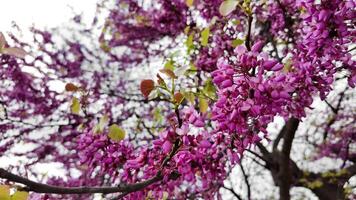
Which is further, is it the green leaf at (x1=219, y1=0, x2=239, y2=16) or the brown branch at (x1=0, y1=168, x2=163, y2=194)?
the green leaf at (x1=219, y1=0, x2=239, y2=16)

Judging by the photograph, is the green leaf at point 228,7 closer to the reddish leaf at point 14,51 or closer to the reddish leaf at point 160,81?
the reddish leaf at point 160,81

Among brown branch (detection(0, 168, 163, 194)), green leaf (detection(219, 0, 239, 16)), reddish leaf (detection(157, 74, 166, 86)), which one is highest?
green leaf (detection(219, 0, 239, 16))

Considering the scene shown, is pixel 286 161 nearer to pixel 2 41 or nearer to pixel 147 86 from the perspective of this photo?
pixel 147 86

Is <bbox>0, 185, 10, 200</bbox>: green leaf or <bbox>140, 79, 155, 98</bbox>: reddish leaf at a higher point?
<bbox>140, 79, 155, 98</bbox>: reddish leaf

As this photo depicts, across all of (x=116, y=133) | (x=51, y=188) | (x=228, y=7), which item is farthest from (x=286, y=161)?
(x=51, y=188)

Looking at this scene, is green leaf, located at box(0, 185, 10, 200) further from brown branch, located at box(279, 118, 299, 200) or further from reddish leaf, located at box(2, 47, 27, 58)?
brown branch, located at box(279, 118, 299, 200)

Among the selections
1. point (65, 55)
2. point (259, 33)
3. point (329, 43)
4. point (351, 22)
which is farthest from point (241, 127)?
point (65, 55)

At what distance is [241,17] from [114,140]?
12.9 ft

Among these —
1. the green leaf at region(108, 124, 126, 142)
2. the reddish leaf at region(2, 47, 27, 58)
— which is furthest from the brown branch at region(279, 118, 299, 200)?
the reddish leaf at region(2, 47, 27, 58)

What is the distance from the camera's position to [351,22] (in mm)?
2121

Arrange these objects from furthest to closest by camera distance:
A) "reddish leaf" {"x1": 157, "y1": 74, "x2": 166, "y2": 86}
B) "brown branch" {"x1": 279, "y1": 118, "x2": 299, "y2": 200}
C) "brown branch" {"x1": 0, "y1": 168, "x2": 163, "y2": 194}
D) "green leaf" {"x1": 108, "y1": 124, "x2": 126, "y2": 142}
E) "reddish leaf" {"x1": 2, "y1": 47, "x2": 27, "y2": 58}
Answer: "brown branch" {"x1": 279, "y1": 118, "x2": 299, "y2": 200}
"green leaf" {"x1": 108, "y1": 124, "x2": 126, "y2": 142}
"reddish leaf" {"x1": 157, "y1": 74, "x2": 166, "y2": 86}
"reddish leaf" {"x1": 2, "y1": 47, "x2": 27, "y2": 58}
"brown branch" {"x1": 0, "y1": 168, "x2": 163, "y2": 194}

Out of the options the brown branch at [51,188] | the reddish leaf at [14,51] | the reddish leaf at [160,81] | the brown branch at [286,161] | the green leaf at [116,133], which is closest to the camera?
the brown branch at [51,188]

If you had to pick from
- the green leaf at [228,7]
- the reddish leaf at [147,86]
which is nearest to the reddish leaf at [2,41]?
the reddish leaf at [147,86]

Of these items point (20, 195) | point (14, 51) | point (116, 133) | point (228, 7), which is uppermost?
point (228, 7)
